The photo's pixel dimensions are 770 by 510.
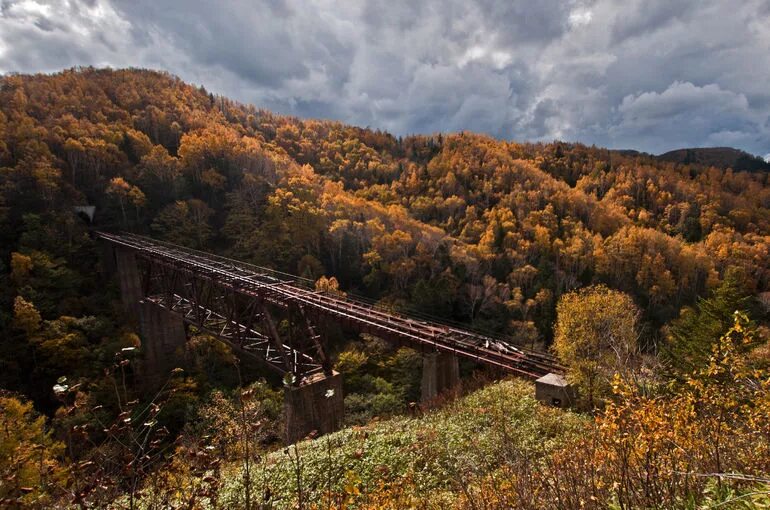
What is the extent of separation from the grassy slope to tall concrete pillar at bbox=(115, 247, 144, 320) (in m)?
33.5

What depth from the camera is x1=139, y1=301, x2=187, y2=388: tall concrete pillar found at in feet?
124

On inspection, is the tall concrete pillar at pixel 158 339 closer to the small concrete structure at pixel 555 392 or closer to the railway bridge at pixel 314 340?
the railway bridge at pixel 314 340

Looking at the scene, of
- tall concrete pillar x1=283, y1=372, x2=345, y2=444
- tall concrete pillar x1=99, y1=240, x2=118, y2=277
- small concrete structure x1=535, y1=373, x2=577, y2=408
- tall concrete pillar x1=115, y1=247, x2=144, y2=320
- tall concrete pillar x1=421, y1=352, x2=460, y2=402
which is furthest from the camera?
tall concrete pillar x1=99, y1=240, x2=118, y2=277

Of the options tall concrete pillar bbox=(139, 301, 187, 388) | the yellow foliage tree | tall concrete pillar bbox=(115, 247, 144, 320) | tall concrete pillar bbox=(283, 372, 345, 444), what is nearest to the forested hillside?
the yellow foliage tree

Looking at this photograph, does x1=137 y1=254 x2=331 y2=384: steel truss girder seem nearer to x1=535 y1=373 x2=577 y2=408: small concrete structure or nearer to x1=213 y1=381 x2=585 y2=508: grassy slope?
x1=213 y1=381 x2=585 y2=508: grassy slope

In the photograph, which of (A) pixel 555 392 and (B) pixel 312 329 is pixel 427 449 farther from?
(B) pixel 312 329

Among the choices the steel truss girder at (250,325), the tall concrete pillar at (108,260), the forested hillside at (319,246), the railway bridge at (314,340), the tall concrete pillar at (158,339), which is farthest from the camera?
the tall concrete pillar at (108,260)

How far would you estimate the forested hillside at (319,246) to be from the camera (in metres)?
24.9

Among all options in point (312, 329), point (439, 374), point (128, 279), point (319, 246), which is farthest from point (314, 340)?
point (319, 246)

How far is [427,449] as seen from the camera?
1302 cm

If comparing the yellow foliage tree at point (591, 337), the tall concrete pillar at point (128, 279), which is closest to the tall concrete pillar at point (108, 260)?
the tall concrete pillar at point (128, 279)

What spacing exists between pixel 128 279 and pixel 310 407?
30011 mm

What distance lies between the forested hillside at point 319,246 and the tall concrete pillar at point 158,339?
158 cm

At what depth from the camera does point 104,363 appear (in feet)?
102
